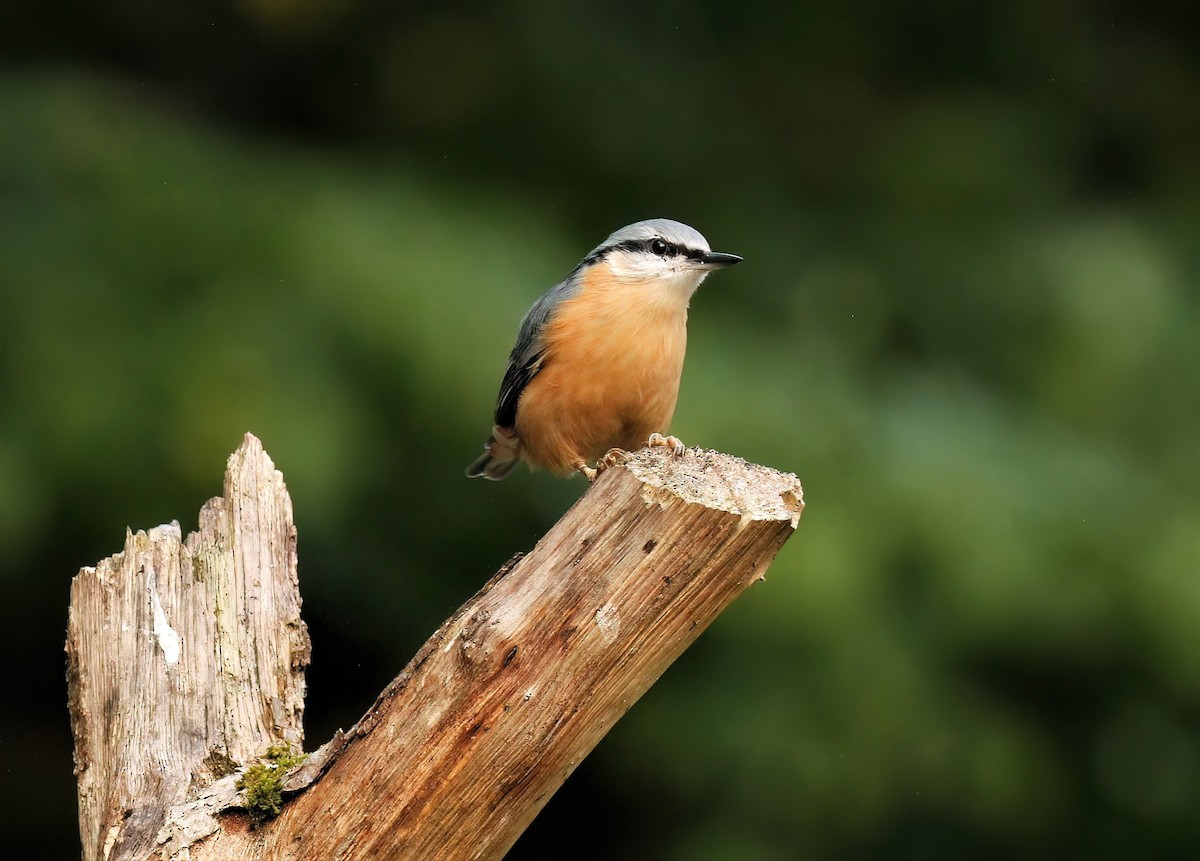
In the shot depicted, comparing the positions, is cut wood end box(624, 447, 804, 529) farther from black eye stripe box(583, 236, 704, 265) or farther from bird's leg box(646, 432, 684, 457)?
black eye stripe box(583, 236, 704, 265)

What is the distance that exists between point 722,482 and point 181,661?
4.32ft

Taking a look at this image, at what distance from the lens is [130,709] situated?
2982 millimetres

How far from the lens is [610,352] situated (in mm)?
4086

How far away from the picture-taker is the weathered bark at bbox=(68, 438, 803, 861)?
2.54m

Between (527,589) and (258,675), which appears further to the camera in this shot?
(258,675)

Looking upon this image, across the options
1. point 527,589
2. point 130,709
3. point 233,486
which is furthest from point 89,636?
point 527,589

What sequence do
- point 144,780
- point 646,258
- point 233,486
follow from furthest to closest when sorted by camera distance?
point 646,258
point 233,486
point 144,780

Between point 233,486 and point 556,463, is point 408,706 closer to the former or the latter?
point 233,486

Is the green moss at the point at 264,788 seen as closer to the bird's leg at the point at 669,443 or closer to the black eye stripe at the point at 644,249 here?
the bird's leg at the point at 669,443

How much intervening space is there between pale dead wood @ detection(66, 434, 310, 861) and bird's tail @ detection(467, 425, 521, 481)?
142 centimetres

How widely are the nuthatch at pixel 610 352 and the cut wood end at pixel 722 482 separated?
4.39 ft

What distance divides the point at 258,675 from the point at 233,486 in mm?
508

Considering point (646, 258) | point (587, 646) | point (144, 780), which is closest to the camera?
point (587, 646)

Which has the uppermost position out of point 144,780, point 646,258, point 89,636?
point 646,258
